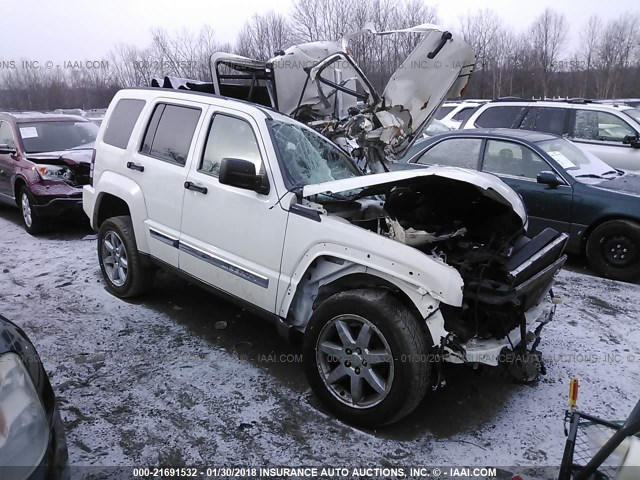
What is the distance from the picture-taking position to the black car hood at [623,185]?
578cm

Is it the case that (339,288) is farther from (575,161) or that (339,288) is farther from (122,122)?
(575,161)

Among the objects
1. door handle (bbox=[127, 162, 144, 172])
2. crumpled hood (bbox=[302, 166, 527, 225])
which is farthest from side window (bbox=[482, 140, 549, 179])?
door handle (bbox=[127, 162, 144, 172])

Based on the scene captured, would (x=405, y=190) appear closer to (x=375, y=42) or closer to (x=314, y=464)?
(x=314, y=464)

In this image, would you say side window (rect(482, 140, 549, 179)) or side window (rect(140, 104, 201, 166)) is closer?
side window (rect(140, 104, 201, 166))

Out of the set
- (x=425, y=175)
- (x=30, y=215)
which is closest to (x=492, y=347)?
(x=425, y=175)

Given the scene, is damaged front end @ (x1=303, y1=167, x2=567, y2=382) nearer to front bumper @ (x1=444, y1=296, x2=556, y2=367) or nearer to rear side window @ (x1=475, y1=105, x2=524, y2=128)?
→ front bumper @ (x1=444, y1=296, x2=556, y2=367)

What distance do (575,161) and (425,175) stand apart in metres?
4.22

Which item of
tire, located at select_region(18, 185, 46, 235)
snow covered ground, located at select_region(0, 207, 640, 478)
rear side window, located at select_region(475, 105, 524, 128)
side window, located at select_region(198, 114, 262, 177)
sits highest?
rear side window, located at select_region(475, 105, 524, 128)

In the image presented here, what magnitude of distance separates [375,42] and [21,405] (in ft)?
79.3

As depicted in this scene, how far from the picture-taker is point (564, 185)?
5.94 m

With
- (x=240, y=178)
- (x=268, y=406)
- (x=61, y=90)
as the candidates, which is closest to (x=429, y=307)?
(x=268, y=406)

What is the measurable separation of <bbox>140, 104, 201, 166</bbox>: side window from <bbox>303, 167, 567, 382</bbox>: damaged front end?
55.3 inches

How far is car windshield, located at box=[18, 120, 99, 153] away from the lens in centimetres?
788

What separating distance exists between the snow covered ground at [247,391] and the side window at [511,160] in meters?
1.74
